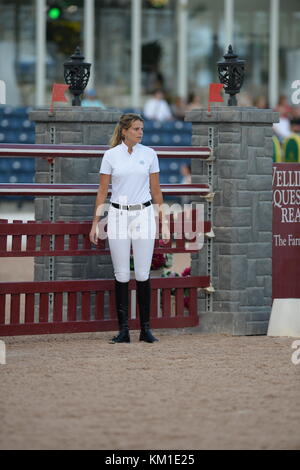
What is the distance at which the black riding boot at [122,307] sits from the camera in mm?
9602

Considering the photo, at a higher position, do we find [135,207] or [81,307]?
[135,207]

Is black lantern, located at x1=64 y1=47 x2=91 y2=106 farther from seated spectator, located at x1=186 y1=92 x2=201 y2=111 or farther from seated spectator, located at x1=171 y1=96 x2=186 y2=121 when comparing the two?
seated spectator, located at x1=171 y1=96 x2=186 y2=121

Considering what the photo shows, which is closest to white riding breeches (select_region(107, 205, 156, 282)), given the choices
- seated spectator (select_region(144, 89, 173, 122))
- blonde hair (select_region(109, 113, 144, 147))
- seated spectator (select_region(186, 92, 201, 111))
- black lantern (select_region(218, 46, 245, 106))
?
blonde hair (select_region(109, 113, 144, 147))

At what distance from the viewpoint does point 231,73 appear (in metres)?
10.2

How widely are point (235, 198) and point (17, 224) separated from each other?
1.85 meters

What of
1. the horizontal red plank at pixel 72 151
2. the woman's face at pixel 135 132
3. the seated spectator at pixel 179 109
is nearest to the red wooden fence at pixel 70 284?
the horizontal red plank at pixel 72 151

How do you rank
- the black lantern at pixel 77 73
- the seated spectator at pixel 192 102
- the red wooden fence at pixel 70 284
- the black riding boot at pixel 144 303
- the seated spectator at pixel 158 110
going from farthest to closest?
the seated spectator at pixel 158 110, the seated spectator at pixel 192 102, the black lantern at pixel 77 73, the black riding boot at pixel 144 303, the red wooden fence at pixel 70 284

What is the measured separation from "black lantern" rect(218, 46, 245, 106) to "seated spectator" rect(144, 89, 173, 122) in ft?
44.3

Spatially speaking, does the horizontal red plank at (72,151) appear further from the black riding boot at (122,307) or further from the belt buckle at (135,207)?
the black riding boot at (122,307)

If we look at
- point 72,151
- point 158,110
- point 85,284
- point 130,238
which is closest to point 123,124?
point 72,151

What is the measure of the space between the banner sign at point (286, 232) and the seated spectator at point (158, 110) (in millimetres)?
13294

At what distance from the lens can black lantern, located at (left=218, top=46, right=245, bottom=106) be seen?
1018cm

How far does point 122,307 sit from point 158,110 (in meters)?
14.6

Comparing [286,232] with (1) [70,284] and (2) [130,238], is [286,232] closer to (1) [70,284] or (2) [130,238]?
(2) [130,238]
